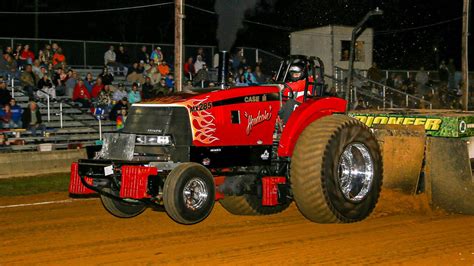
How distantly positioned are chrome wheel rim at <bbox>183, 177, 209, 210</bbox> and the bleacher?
1038 centimetres

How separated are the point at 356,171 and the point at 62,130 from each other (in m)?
12.0

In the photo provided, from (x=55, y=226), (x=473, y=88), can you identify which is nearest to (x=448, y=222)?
(x=55, y=226)

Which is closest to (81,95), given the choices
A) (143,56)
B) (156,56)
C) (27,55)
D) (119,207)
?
(27,55)

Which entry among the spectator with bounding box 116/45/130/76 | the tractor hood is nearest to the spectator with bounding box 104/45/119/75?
the spectator with bounding box 116/45/130/76

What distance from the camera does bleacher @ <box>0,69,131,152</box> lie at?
1811cm

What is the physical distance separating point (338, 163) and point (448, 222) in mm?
1685

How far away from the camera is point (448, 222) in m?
9.18

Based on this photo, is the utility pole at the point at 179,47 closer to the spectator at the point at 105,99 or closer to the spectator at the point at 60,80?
the spectator at the point at 105,99

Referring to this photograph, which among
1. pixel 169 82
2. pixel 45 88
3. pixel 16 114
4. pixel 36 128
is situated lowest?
pixel 36 128

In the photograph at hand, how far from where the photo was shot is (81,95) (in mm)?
20938

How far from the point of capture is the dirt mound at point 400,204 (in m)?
9.84

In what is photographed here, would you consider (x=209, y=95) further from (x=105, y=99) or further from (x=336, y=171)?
(x=105, y=99)

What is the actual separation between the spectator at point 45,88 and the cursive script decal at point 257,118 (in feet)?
41.4

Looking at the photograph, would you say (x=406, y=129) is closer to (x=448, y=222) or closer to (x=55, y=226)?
(x=448, y=222)
